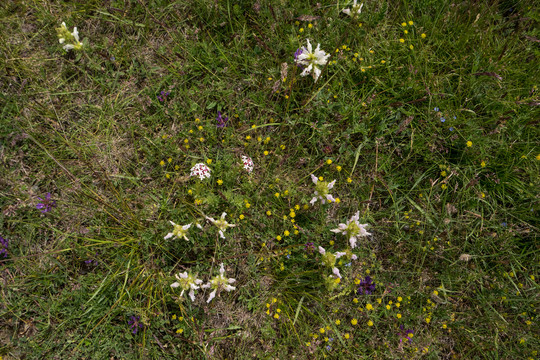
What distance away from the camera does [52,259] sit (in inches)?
117

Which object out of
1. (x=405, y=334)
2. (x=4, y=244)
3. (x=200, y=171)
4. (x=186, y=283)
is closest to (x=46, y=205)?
(x=4, y=244)

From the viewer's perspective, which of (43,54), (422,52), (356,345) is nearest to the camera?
(356,345)

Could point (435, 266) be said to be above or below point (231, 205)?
below

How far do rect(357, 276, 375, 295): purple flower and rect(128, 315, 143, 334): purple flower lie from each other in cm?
193

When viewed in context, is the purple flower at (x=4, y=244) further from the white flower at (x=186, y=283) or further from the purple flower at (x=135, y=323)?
the white flower at (x=186, y=283)

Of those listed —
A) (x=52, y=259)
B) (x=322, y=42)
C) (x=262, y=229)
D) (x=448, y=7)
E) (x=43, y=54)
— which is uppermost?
(x=448, y=7)

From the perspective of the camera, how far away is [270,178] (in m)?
3.09

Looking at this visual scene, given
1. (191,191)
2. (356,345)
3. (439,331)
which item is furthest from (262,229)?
(439,331)

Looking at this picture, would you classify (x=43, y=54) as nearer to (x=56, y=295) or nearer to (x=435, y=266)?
(x=56, y=295)

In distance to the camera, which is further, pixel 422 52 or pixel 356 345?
pixel 422 52

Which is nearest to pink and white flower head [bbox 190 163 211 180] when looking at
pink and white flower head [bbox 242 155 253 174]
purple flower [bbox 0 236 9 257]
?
pink and white flower head [bbox 242 155 253 174]

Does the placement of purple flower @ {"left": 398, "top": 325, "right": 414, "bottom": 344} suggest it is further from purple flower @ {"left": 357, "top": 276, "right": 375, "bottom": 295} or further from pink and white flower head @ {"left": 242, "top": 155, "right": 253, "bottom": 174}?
pink and white flower head @ {"left": 242, "top": 155, "right": 253, "bottom": 174}

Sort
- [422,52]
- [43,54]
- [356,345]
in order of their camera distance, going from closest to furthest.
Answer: [356,345] < [422,52] < [43,54]

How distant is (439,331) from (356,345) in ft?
2.57
